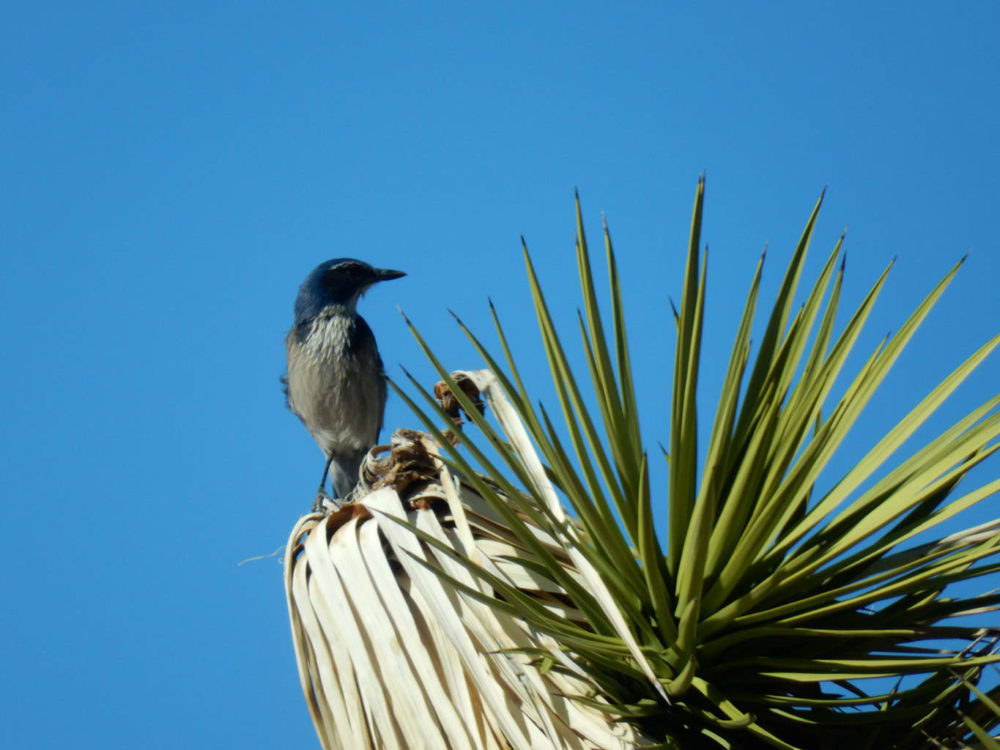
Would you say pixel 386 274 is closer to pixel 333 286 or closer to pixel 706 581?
pixel 333 286

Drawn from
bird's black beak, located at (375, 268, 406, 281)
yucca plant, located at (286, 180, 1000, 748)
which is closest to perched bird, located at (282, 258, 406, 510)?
bird's black beak, located at (375, 268, 406, 281)

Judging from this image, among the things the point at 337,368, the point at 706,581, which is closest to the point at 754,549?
the point at 706,581

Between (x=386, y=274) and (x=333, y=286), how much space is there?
44cm

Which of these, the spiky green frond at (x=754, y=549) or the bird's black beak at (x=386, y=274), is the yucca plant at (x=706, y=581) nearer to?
the spiky green frond at (x=754, y=549)

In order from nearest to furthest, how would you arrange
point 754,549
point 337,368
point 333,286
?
point 754,549 < point 337,368 < point 333,286

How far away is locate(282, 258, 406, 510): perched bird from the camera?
695cm

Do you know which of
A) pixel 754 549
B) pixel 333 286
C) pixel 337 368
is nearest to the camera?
pixel 754 549

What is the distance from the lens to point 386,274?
7.40 m

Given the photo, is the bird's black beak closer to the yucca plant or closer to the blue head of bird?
the blue head of bird

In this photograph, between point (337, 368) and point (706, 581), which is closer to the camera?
point (706, 581)

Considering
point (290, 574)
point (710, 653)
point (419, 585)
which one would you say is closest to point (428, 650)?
point (419, 585)

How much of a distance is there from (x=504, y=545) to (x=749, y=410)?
2.64ft

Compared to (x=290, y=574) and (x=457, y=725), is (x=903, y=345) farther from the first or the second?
(x=290, y=574)

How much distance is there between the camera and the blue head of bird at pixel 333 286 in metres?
7.13
